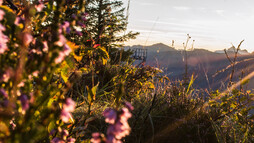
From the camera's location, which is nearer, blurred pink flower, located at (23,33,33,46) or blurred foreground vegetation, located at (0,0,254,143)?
blurred pink flower, located at (23,33,33,46)

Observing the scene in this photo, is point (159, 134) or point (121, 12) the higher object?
point (121, 12)

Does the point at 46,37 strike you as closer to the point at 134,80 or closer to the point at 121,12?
the point at 134,80

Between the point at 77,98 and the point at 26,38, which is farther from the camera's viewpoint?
the point at 77,98

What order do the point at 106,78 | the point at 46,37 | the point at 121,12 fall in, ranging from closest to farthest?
the point at 46,37 < the point at 106,78 < the point at 121,12

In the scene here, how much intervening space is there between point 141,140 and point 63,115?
1.37 m

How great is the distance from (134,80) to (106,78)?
52.5 inches

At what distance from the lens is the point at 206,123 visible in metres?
2.07

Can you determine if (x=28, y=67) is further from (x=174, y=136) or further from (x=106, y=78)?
(x=106, y=78)

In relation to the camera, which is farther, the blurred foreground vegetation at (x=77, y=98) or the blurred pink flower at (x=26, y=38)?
the blurred foreground vegetation at (x=77, y=98)

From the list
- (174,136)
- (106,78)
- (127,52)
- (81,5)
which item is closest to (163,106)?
(174,136)

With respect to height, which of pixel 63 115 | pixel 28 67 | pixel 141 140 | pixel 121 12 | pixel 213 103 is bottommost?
pixel 141 140

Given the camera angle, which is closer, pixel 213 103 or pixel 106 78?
pixel 213 103

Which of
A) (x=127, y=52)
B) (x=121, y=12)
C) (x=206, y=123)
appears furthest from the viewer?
(x=121, y=12)

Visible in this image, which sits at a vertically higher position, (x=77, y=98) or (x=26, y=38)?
(x=26, y=38)
